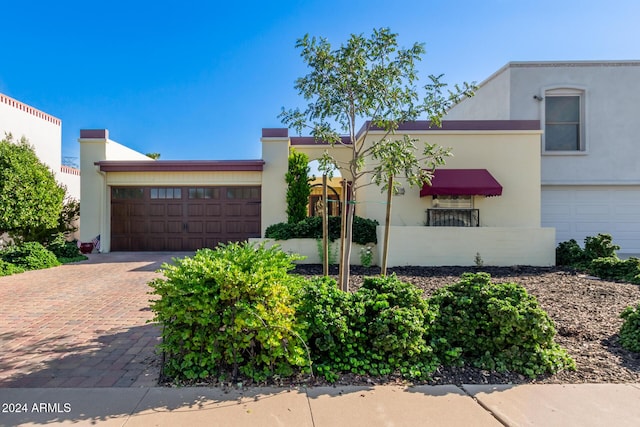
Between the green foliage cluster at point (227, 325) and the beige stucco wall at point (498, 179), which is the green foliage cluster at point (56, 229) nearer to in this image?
the green foliage cluster at point (227, 325)

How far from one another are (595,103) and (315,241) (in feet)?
37.4

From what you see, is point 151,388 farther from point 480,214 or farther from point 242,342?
point 480,214

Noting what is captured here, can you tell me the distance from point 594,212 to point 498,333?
41.0 feet

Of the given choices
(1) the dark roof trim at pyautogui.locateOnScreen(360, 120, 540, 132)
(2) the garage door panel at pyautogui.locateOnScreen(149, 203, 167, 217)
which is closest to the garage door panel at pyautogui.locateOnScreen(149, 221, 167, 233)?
(2) the garage door panel at pyautogui.locateOnScreen(149, 203, 167, 217)

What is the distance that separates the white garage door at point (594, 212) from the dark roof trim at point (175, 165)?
10.7 meters

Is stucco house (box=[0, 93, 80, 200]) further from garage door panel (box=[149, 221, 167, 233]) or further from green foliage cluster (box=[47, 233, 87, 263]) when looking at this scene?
garage door panel (box=[149, 221, 167, 233])

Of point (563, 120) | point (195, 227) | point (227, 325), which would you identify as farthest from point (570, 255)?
point (195, 227)

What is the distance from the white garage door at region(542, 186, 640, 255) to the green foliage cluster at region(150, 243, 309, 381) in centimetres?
1278

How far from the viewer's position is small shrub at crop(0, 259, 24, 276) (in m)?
8.75

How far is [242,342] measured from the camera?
3.25 m

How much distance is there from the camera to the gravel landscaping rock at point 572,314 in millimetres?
3371

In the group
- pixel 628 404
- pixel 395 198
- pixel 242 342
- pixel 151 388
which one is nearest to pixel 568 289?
pixel 628 404

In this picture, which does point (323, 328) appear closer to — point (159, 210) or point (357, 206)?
point (357, 206)

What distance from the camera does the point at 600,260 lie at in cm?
854
